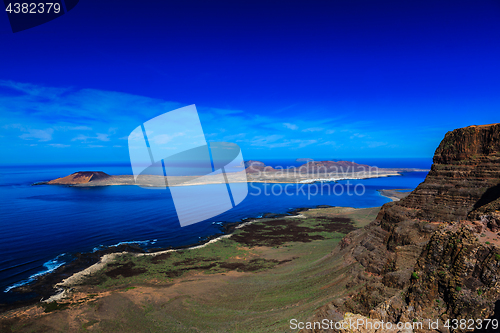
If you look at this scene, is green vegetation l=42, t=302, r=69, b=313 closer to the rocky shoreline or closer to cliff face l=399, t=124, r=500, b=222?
the rocky shoreline

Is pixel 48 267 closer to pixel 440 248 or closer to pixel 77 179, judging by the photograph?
pixel 440 248

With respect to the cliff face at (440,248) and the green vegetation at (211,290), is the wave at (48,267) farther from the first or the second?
the cliff face at (440,248)

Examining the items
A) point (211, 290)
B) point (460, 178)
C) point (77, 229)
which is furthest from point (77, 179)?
point (460, 178)

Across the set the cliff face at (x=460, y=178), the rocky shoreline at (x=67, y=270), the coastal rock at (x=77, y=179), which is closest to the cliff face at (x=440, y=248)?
the cliff face at (x=460, y=178)

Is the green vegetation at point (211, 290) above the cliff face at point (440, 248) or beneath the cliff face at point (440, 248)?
beneath

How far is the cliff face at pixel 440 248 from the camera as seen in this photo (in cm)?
742

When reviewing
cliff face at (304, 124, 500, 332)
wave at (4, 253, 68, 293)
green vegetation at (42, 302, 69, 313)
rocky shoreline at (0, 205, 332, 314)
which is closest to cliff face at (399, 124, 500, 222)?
cliff face at (304, 124, 500, 332)

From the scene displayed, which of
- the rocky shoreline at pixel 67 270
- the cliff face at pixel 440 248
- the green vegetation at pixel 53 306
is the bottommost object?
the rocky shoreline at pixel 67 270

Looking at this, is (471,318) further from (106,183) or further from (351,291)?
(106,183)

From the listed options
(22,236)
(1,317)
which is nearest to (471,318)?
(1,317)

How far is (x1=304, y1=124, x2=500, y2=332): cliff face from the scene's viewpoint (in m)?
7.42

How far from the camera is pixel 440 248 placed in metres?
8.49

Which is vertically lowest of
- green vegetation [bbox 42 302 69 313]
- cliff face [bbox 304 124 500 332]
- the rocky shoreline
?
the rocky shoreline

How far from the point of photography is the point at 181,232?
37.5 m
